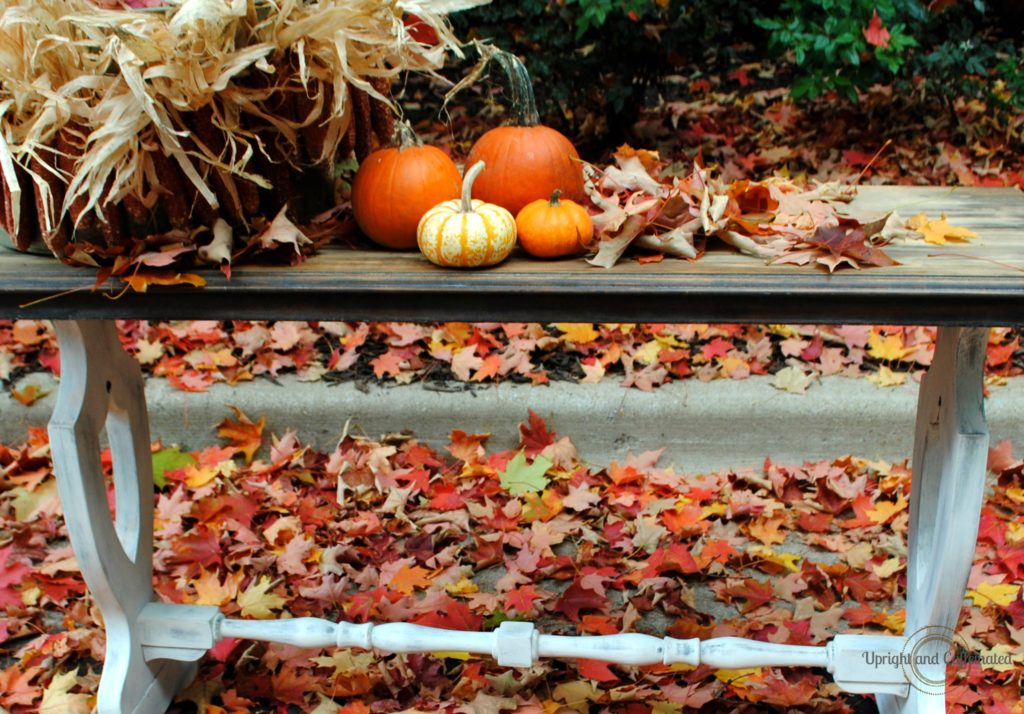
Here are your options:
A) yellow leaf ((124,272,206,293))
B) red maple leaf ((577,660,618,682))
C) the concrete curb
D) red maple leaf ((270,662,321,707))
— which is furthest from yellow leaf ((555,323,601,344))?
yellow leaf ((124,272,206,293))

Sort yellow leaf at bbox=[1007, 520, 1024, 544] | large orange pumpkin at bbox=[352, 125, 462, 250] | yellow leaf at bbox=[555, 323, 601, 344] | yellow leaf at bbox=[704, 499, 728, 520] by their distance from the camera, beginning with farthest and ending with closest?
yellow leaf at bbox=[555, 323, 601, 344] < yellow leaf at bbox=[704, 499, 728, 520] < yellow leaf at bbox=[1007, 520, 1024, 544] < large orange pumpkin at bbox=[352, 125, 462, 250]

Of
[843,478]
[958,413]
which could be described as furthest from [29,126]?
[843,478]

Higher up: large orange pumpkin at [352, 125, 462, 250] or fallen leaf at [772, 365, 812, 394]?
large orange pumpkin at [352, 125, 462, 250]

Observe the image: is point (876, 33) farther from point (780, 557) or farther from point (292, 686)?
point (292, 686)

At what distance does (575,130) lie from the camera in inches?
176

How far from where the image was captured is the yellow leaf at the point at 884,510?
2623 mm

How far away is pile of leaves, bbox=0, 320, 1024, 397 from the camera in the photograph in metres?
3.10

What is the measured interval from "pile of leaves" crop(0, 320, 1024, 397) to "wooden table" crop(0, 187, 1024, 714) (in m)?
1.04

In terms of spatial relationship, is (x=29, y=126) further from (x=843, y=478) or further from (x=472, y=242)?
(x=843, y=478)

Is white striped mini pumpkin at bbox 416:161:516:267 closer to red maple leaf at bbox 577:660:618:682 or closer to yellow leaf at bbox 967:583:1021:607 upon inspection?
red maple leaf at bbox 577:660:618:682

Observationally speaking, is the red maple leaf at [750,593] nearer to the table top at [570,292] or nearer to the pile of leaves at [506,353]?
the pile of leaves at [506,353]

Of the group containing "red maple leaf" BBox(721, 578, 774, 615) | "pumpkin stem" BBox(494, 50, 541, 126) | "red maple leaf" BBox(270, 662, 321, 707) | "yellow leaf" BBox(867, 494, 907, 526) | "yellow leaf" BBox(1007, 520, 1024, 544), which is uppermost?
"pumpkin stem" BBox(494, 50, 541, 126)

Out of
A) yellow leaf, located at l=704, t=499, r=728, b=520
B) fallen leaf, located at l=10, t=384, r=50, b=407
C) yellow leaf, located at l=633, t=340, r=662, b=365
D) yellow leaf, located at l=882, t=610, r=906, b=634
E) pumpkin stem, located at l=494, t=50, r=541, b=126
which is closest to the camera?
pumpkin stem, located at l=494, t=50, r=541, b=126

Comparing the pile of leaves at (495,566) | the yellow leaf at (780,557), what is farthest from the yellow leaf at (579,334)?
the yellow leaf at (780,557)
